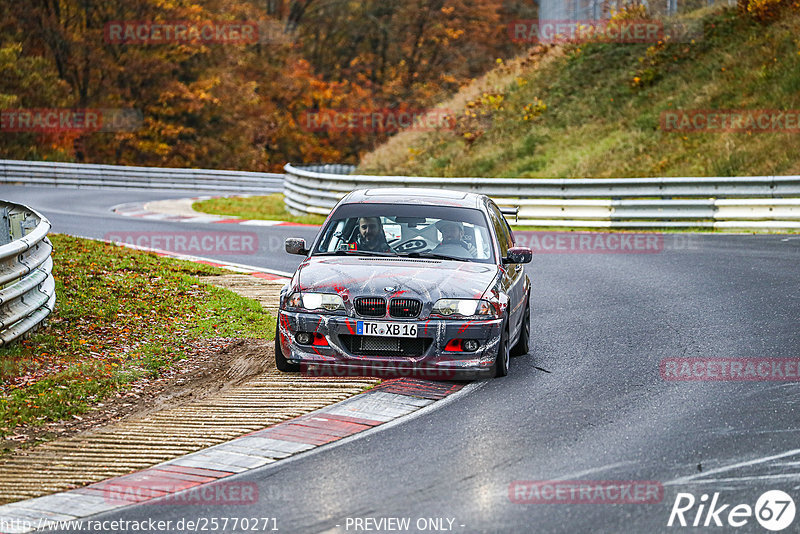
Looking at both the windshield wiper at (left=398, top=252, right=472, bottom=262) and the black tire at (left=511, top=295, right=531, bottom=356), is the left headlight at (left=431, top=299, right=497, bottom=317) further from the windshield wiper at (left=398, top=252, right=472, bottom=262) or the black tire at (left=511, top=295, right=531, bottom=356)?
the black tire at (left=511, top=295, right=531, bottom=356)

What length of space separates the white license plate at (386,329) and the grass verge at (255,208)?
1637cm

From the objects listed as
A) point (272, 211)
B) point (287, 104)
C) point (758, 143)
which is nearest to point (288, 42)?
point (287, 104)

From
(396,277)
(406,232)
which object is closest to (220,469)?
(396,277)

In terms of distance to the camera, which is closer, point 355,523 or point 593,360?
point 355,523

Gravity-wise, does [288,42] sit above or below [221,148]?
above

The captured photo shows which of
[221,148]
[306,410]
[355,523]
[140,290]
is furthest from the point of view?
[221,148]

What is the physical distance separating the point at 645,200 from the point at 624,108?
11.6m

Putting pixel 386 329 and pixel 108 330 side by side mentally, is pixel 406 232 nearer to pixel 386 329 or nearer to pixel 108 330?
pixel 386 329

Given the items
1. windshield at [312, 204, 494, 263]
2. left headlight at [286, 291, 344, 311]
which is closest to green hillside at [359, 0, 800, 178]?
windshield at [312, 204, 494, 263]

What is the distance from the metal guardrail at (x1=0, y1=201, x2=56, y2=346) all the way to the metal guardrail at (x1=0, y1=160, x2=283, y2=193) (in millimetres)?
28150

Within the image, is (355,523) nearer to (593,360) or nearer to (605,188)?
(593,360)

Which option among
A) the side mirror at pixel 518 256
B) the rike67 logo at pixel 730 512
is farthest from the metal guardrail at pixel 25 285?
the rike67 logo at pixel 730 512

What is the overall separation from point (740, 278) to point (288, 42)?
48.5 meters

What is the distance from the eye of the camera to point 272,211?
3062 centimetres
